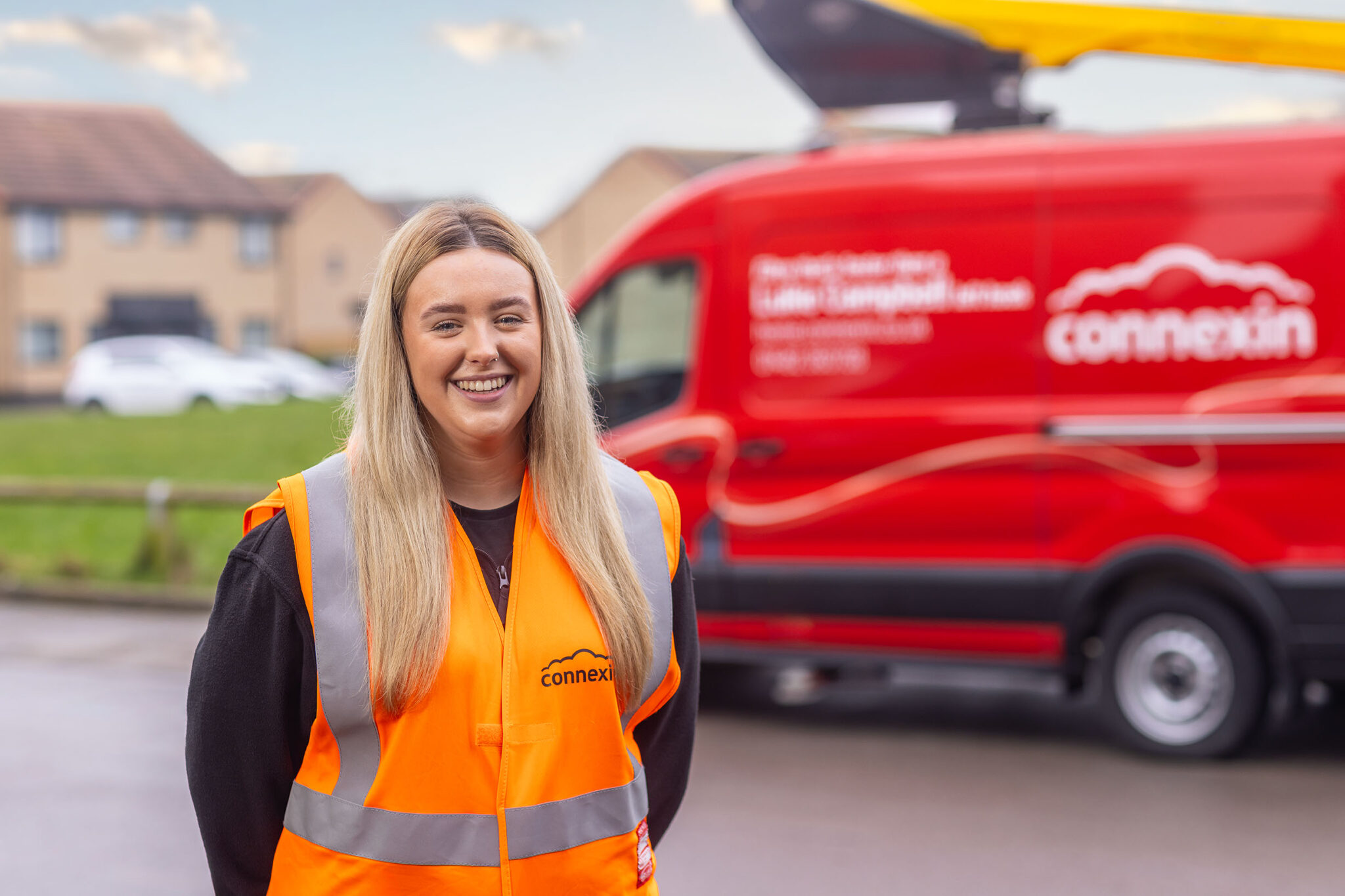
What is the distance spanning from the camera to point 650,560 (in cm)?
219

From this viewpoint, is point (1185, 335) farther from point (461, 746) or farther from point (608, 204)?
point (608, 204)

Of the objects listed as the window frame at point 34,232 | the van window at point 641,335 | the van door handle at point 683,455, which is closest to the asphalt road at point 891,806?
the van door handle at point 683,455

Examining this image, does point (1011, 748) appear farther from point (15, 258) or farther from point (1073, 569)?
point (15, 258)

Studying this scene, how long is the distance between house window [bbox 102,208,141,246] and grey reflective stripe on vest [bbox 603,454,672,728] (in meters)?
51.9

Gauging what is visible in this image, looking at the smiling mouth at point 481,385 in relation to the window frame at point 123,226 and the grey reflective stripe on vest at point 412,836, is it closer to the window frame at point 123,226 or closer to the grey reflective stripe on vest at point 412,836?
the grey reflective stripe on vest at point 412,836

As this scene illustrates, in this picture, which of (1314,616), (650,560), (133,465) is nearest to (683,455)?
(1314,616)

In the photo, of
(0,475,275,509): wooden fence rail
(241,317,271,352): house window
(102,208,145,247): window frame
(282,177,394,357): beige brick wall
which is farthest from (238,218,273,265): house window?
(0,475,275,509): wooden fence rail

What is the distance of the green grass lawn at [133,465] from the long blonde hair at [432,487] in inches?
26.2

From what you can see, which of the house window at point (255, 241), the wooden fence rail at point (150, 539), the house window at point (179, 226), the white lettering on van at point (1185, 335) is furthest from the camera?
the house window at point (255, 241)

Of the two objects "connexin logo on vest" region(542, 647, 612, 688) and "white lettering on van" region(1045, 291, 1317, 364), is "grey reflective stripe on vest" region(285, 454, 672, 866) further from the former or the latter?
"white lettering on van" region(1045, 291, 1317, 364)

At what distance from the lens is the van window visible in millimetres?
7281

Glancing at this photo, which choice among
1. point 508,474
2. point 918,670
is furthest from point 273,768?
point 918,670

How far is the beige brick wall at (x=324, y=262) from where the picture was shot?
5509cm

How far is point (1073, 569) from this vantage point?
6551 mm
